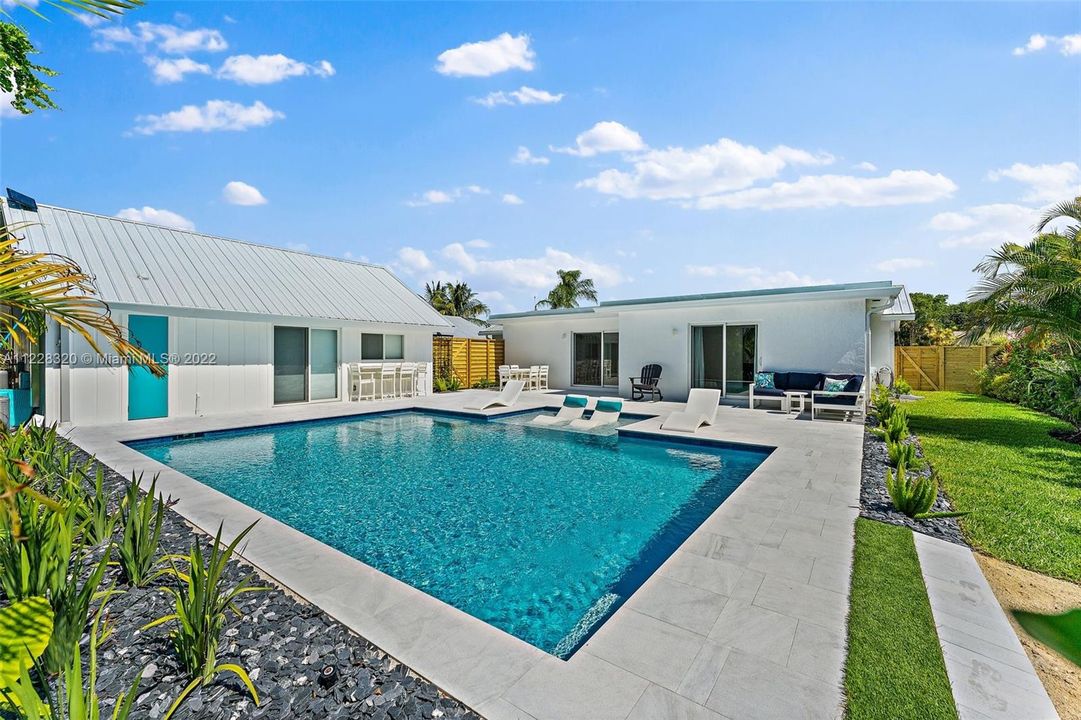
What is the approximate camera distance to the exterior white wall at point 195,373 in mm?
9891

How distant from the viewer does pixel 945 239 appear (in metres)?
13.5

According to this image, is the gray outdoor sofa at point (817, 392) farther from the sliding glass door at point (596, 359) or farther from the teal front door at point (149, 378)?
the teal front door at point (149, 378)

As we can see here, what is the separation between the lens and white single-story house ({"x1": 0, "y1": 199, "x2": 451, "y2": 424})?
33.5ft

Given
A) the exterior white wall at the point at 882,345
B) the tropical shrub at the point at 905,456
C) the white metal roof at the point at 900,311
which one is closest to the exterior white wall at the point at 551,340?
the white metal roof at the point at 900,311

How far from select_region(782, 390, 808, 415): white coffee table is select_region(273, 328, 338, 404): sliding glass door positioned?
Answer: 12.0 m

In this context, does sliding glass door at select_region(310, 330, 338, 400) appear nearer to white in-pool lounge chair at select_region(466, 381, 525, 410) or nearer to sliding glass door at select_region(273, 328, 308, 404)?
sliding glass door at select_region(273, 328, 308, 404)

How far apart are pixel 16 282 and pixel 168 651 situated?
1967mm

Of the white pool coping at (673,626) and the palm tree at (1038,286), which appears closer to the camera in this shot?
the white pool coping at (673,626)

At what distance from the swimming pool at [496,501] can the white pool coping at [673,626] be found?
590mm

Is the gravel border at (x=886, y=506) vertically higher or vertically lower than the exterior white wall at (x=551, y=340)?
lower

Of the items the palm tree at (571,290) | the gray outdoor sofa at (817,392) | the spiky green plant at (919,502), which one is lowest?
the spiky green plant at (919,502)

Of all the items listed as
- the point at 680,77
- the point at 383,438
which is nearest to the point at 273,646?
the point at 383,438

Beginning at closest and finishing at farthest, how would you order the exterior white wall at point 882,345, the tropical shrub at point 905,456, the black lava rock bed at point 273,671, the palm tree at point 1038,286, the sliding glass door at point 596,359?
the black lava rock bed at point 273,671
the tropical shrub at point 905,456
the palm tree at point 1038,286
the exterior white wall at point 882,345
the sliding glass door at point 596,359

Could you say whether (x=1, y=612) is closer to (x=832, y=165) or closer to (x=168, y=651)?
(x=168, y=651)
